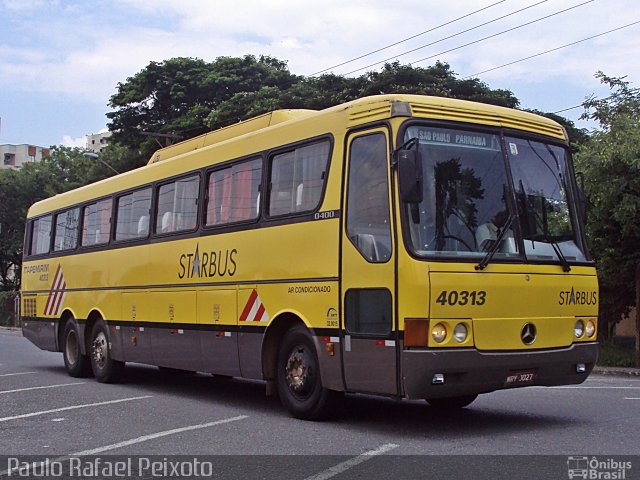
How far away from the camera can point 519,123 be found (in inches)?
364

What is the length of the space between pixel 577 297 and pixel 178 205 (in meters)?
5.89

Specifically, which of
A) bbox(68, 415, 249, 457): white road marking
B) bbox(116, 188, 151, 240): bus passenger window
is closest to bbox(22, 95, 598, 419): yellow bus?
bbox(68, 415, 249, 457): white road marking

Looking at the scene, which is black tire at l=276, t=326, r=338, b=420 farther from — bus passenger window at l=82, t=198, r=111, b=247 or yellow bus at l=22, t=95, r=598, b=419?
bus passenger window at l=82, t=198, r=111, b=247

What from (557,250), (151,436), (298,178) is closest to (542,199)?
(557,250)

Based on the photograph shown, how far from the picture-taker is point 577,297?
906cm

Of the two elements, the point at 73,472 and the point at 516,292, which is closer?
the point at 73,472

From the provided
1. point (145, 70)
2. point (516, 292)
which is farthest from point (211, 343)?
point (145, 70)

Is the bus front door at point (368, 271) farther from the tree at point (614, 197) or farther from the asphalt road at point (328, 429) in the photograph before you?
the tree at point (614, 197)

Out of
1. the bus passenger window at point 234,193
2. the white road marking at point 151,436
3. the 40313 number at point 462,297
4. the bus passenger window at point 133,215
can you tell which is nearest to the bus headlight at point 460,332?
the 40313 number at point 462,297

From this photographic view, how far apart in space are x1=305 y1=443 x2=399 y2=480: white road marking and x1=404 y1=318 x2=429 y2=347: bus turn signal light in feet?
3.09

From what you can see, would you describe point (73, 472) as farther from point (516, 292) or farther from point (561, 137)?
point (561, 137)

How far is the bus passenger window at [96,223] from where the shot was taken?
14922 mm

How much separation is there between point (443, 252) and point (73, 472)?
149 inches

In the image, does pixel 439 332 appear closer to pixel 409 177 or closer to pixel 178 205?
pixel 409 177
